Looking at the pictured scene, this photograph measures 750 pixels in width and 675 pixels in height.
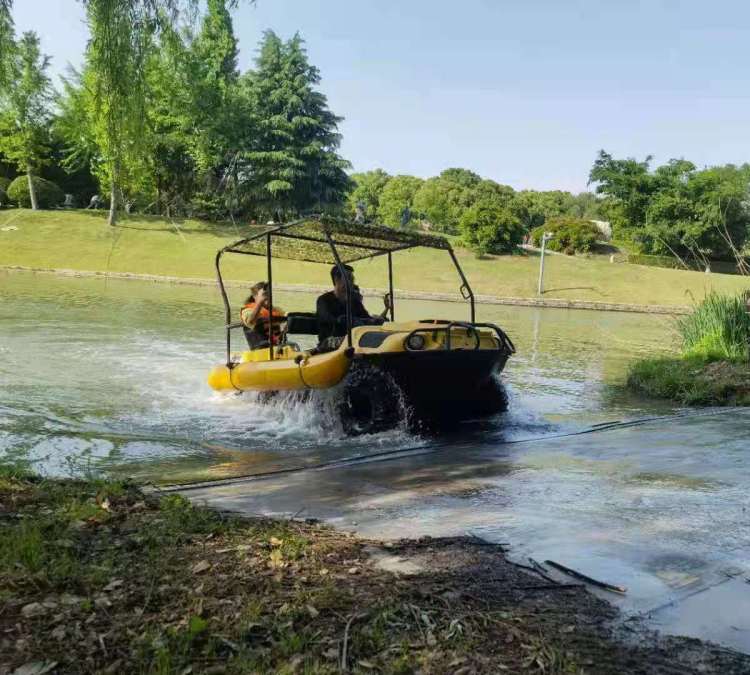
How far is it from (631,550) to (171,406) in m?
8.04

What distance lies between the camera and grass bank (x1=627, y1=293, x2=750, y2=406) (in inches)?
440

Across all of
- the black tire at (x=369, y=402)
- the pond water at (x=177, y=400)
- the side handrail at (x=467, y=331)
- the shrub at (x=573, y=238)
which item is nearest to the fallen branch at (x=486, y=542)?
the pond water at (x=177, y=400)

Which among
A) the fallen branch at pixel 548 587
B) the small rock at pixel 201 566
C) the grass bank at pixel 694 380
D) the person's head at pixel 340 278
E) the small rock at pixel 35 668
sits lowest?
the grass bank at pixel 694 380

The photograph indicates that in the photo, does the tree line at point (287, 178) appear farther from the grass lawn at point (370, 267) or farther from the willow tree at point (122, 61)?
the willow tree at point (122, 61)

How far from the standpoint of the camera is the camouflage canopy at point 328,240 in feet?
29.1

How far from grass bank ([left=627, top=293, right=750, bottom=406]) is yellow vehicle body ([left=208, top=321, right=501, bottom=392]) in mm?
4105

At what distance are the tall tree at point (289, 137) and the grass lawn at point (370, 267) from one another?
27.1 feet

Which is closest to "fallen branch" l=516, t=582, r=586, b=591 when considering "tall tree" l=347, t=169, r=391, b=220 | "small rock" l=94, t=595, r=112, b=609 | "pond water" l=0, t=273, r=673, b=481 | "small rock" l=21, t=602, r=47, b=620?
"small rock" l=94, t=595, r=112, b=609

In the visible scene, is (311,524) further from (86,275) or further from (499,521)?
(86,275)

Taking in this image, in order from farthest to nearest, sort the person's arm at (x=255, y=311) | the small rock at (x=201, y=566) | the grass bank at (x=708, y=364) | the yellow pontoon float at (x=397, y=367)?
the grass bank at (x=708, y=364) < the person's arm at (x=255, y=311) < the yellow pontoon float at (x=397, y=367) < the small rock at (x=201, y=566)

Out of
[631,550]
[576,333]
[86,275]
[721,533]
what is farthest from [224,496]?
[86,275]

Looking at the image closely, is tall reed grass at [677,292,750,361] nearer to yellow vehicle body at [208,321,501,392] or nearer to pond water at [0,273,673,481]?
pond water at [0,273,673,481]

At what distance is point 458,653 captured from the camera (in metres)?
2.85

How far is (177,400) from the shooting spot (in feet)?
37.2
